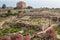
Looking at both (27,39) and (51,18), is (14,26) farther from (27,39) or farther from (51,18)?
(27,39)

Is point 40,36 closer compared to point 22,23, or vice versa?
point 40,36

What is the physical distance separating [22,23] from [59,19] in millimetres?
5632

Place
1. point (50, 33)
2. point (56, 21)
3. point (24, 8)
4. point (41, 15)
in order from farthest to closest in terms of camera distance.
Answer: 1. point (24, 8)
2. point (41, 15)
3. point (56, 21)
4. point (50, 33)

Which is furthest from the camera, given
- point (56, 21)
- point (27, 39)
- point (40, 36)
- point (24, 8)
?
point (24, 8)

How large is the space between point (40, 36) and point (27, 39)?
6.04 metres

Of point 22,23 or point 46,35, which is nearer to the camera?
point 46,35

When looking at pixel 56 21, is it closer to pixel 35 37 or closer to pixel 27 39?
pixel 35 37

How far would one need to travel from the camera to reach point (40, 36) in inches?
663

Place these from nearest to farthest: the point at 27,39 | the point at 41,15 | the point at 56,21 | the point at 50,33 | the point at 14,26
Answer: the point at 27,39, the point at 50,33, the point at 14,26, the point at 56,21, the point at 41,15

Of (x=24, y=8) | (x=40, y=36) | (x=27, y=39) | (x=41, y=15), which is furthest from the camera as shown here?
(x=24, y=8)

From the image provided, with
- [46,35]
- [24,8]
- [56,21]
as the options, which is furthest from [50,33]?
[24,8]

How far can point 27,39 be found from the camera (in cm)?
1084

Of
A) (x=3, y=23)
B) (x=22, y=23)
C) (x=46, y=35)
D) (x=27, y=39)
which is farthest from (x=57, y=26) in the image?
(x=27, y=39)

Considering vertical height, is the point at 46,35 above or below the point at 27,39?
below
